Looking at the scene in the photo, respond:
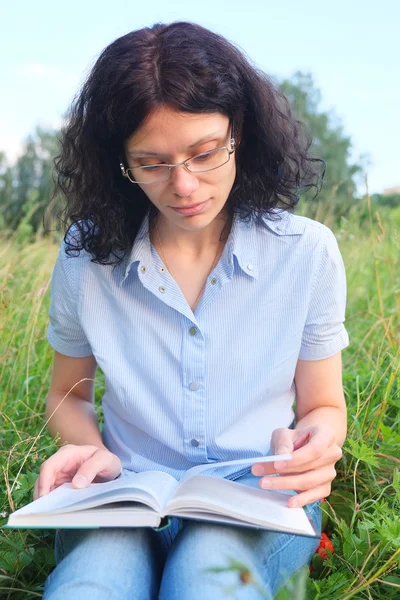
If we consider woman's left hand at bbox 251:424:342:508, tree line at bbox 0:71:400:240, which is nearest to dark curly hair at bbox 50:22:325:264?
woman's left hand at bbox 251:424:342:508

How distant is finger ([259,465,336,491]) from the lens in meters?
1.48

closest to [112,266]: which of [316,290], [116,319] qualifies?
[116,319]

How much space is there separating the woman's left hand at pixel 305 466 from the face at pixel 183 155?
23.6 inches

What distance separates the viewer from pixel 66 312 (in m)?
2.02

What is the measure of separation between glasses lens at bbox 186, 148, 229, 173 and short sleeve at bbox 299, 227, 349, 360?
14.4 inches

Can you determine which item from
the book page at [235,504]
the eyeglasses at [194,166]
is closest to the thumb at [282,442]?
the book page at [235,504]

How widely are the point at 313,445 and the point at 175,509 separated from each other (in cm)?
36

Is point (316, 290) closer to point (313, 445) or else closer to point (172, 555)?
point (313, 445)

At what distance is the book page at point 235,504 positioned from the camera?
1.34m

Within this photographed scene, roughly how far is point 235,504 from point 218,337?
57 cm

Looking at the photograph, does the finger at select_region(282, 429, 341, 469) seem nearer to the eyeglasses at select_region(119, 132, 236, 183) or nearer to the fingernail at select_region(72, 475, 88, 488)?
the fingernail at select_region(72, 475, 88, 488)

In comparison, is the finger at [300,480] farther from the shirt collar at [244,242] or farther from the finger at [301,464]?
the shirt collar at [244,242]

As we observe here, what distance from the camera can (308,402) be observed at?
1.97 meters

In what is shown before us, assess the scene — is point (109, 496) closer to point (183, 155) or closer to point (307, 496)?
point (307, 496)
